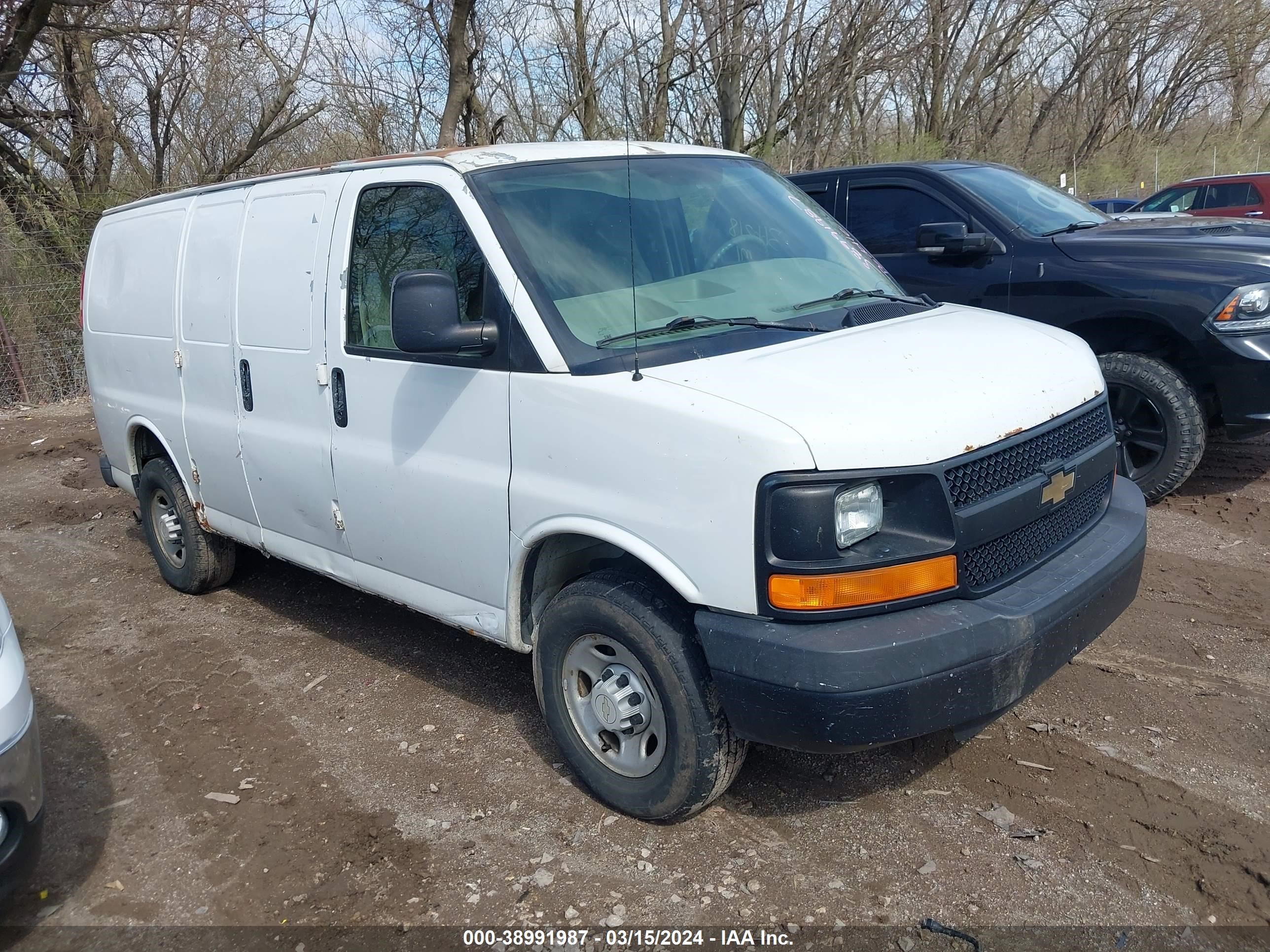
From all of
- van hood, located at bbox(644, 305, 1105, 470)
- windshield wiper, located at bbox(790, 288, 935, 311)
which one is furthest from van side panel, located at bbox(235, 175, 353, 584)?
windshield wiper, located at bbox(790, 288, 935, 311)

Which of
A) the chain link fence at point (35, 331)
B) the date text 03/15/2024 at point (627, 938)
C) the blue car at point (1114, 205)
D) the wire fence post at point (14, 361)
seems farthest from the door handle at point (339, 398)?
the blue car at point (1114, 205)

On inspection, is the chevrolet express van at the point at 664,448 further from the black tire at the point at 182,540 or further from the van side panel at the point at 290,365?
the black tire at the point at 182,540

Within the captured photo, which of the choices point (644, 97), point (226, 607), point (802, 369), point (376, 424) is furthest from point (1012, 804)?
point (644, 97)

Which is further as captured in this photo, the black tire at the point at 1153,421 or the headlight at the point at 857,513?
the black tire at the point at 1153,421

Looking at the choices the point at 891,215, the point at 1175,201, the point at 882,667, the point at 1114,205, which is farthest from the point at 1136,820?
the point at 1114,205

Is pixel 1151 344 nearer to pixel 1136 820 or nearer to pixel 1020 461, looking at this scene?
pixel 1020 461

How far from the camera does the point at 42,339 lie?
12.4 metres

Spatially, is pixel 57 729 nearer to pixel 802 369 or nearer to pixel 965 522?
pixel 802 369

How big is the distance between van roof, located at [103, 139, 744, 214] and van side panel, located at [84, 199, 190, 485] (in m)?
1.10

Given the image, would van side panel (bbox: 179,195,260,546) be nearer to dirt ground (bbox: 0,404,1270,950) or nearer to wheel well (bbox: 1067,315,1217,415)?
dirt ground (bbox: 0,404,1270,950)

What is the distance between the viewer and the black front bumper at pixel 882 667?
8.55ft

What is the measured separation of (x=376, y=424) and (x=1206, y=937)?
3051 mm

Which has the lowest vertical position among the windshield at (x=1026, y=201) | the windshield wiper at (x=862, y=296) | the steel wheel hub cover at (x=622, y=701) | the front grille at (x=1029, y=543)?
the steel wheel hub cover at (x=622, y=701)

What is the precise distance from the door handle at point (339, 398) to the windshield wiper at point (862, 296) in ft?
5.69
